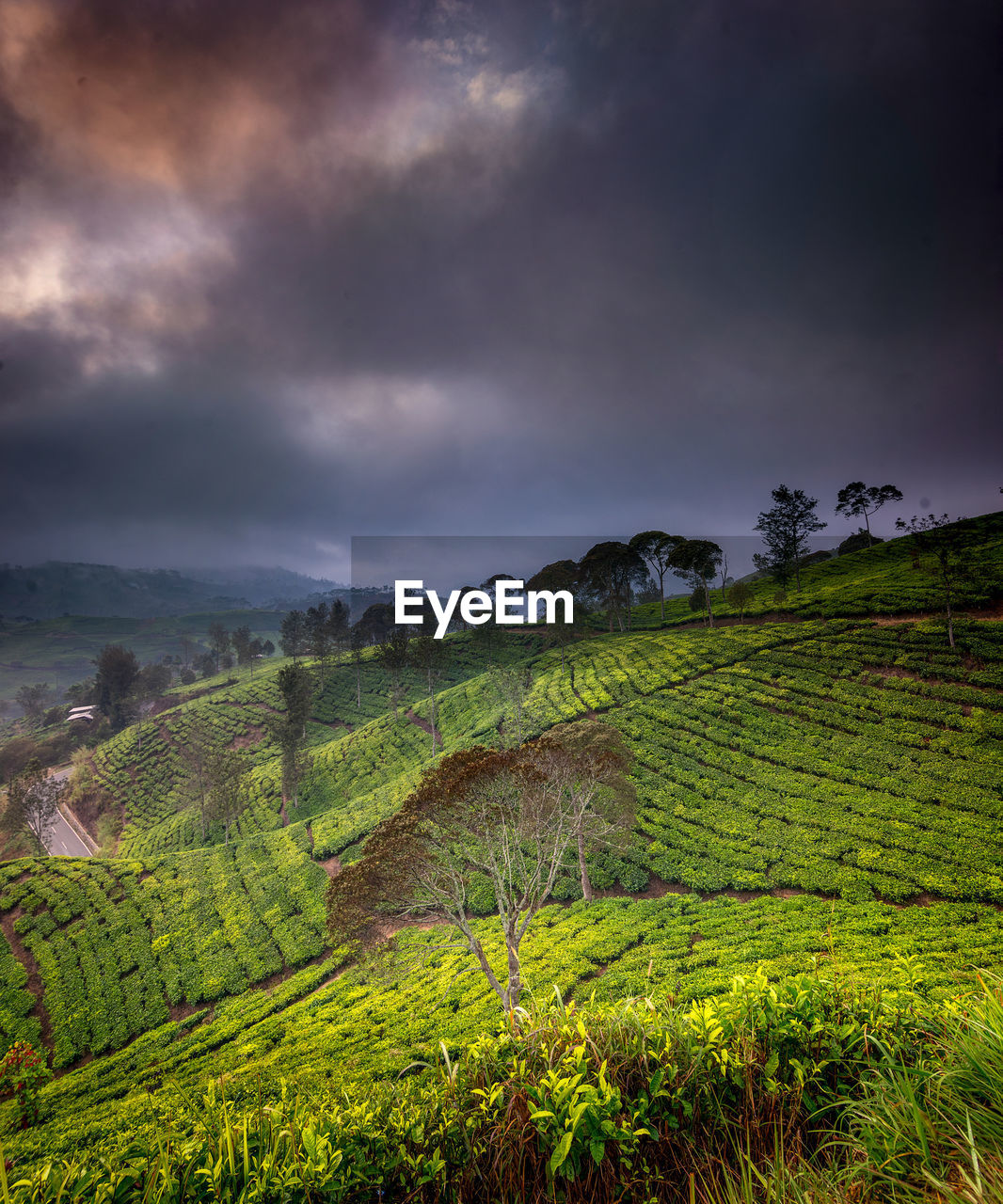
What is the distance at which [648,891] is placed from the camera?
1767 cm

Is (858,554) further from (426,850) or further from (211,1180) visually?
(211,1180)

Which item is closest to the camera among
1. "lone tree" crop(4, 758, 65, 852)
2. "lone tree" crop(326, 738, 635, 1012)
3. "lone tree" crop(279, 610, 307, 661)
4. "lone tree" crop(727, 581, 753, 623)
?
"lone tree" crop(326, 738, 635, 1012)

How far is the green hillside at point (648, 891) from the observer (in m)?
11.5

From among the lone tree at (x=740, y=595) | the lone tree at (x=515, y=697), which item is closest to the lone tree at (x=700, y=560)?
the lone tree at (x=740, y=595)

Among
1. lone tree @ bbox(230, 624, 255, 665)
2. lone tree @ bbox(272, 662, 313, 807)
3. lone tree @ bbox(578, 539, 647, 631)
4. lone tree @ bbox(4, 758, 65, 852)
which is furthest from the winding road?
lone tree @ bbox(578, 539, 647, 631)

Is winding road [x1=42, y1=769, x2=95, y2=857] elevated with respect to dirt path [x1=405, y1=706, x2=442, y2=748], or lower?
lower

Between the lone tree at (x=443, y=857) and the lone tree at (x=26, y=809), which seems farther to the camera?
the lone tree at (x=26, y=809)

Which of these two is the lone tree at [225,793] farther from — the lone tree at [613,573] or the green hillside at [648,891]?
the lone tree at [613,573]

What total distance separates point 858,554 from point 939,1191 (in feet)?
257

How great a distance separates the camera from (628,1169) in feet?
7.44

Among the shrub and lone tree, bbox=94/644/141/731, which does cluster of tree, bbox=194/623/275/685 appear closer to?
lone tree, bbox=94/644/141/731

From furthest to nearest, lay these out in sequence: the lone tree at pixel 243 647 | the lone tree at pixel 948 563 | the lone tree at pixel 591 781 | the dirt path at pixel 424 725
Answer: the lone tree at pixel 243 647, the dirt path at pixel 424 725, the lone tree at pixel 948 563, the lone tree at pixel 591 781

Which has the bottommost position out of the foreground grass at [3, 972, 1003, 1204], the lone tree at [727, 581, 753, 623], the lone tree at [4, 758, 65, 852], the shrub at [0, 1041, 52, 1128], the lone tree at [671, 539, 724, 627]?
the lone tree at [4, 758, 65, 852]

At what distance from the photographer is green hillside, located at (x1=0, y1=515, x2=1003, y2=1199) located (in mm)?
11484
